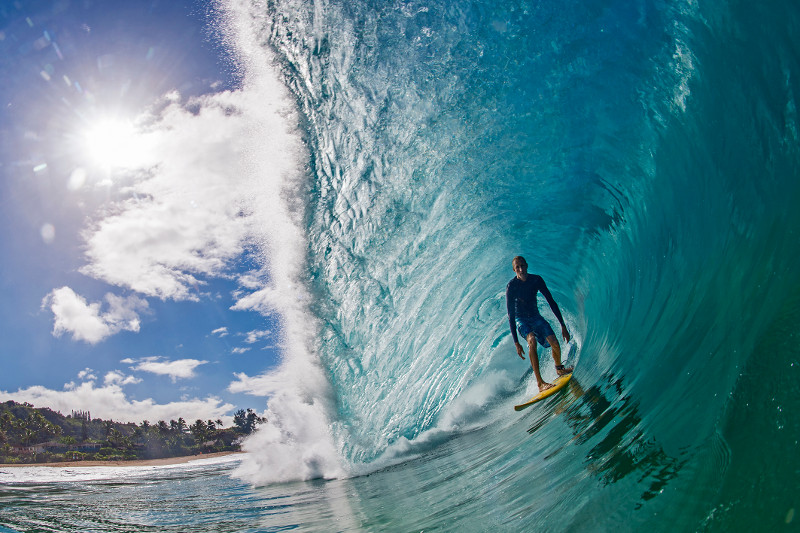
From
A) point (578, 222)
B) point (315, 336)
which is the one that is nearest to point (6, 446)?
point (315, 336)

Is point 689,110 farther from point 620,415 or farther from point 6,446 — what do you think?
point 6,446

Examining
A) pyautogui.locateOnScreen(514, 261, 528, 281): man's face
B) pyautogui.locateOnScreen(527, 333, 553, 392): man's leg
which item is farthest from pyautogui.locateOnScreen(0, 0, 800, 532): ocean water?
pyautogui.locateOnScreen(514, 261, 528, 281): man's face

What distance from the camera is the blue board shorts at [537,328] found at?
5664mm

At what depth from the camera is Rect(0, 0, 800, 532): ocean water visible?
2010 millimetres

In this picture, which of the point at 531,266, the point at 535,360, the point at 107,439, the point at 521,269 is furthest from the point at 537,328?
the point at 107,439

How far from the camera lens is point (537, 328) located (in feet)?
18.7

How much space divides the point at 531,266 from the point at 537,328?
3849 mm

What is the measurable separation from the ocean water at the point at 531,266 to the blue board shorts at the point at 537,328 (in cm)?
71

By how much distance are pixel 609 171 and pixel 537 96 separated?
1.52 metres

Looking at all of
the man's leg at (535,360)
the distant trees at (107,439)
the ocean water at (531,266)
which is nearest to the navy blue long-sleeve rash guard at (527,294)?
the man's leg at (535,360)

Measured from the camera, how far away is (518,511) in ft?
7.57

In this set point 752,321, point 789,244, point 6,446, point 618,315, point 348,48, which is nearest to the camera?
point 752,321

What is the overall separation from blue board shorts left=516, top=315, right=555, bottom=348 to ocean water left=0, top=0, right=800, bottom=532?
714mm

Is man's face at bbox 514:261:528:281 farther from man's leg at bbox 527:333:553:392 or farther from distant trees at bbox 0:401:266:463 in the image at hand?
distant trees at bbox 0:401:266:463
